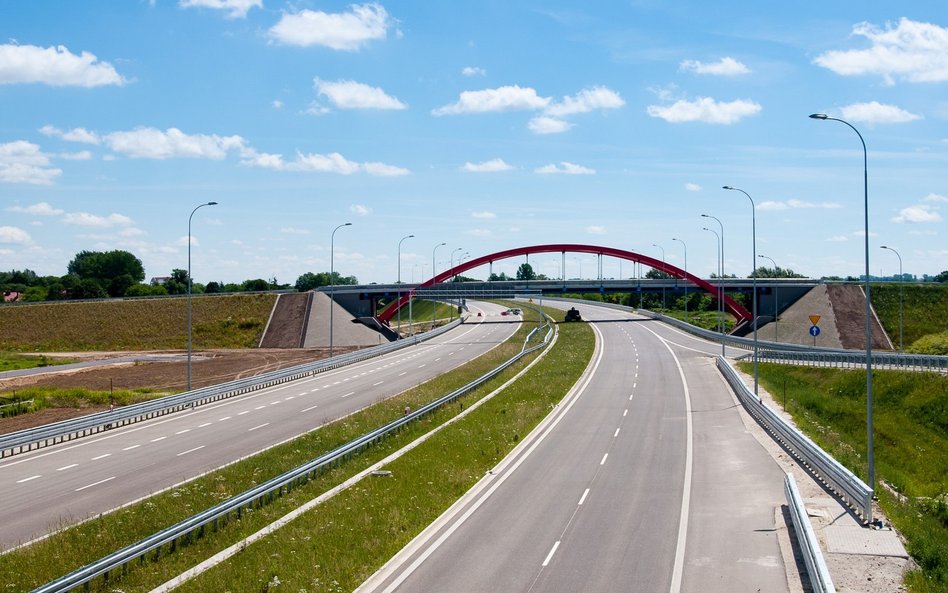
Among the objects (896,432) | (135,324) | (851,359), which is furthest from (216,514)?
(135,324)

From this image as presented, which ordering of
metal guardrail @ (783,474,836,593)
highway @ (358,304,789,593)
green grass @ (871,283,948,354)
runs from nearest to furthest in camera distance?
metal guardrail @ (783,474,836,593) < highway @ (358,304,789,593) < green grass @ (871,283,948,354)

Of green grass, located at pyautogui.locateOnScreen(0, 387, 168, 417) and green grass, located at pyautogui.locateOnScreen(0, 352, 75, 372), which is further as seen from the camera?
green grass, located at pyautogui.locateOnScreen(0, 352, 75, 372)

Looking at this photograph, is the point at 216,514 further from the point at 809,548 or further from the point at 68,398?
the point at 68,398

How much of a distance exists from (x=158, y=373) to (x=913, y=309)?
8169 cm

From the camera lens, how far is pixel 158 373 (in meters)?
71.2

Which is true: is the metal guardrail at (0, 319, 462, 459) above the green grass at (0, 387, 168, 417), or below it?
A: above

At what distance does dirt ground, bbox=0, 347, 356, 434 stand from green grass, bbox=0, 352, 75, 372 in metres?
2.87


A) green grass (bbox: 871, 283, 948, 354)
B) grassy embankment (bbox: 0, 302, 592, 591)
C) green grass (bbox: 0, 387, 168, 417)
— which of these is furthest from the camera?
green grass (bbox: 871, 283, 948, 354)

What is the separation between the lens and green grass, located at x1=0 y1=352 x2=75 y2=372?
78000 millimetres

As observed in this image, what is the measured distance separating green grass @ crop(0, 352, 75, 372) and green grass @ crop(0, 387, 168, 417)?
82.3 ft

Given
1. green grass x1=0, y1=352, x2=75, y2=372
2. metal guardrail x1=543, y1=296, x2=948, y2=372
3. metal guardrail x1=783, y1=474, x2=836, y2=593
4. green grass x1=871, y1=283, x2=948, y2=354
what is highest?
green grass x1=871, y1=283, x2=948, y2=354

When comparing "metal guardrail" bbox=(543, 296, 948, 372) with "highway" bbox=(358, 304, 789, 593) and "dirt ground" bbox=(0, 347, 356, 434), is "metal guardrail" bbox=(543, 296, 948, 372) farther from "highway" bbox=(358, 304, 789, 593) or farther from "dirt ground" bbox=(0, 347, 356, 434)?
"dirt ground" bbox=(0, 347, 356, 434)

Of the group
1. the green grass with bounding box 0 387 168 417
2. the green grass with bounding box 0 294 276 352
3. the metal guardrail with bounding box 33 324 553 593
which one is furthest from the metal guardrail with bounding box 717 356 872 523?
the green grass with bounding box 0 294 276 352

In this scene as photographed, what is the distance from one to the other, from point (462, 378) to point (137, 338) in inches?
2530
